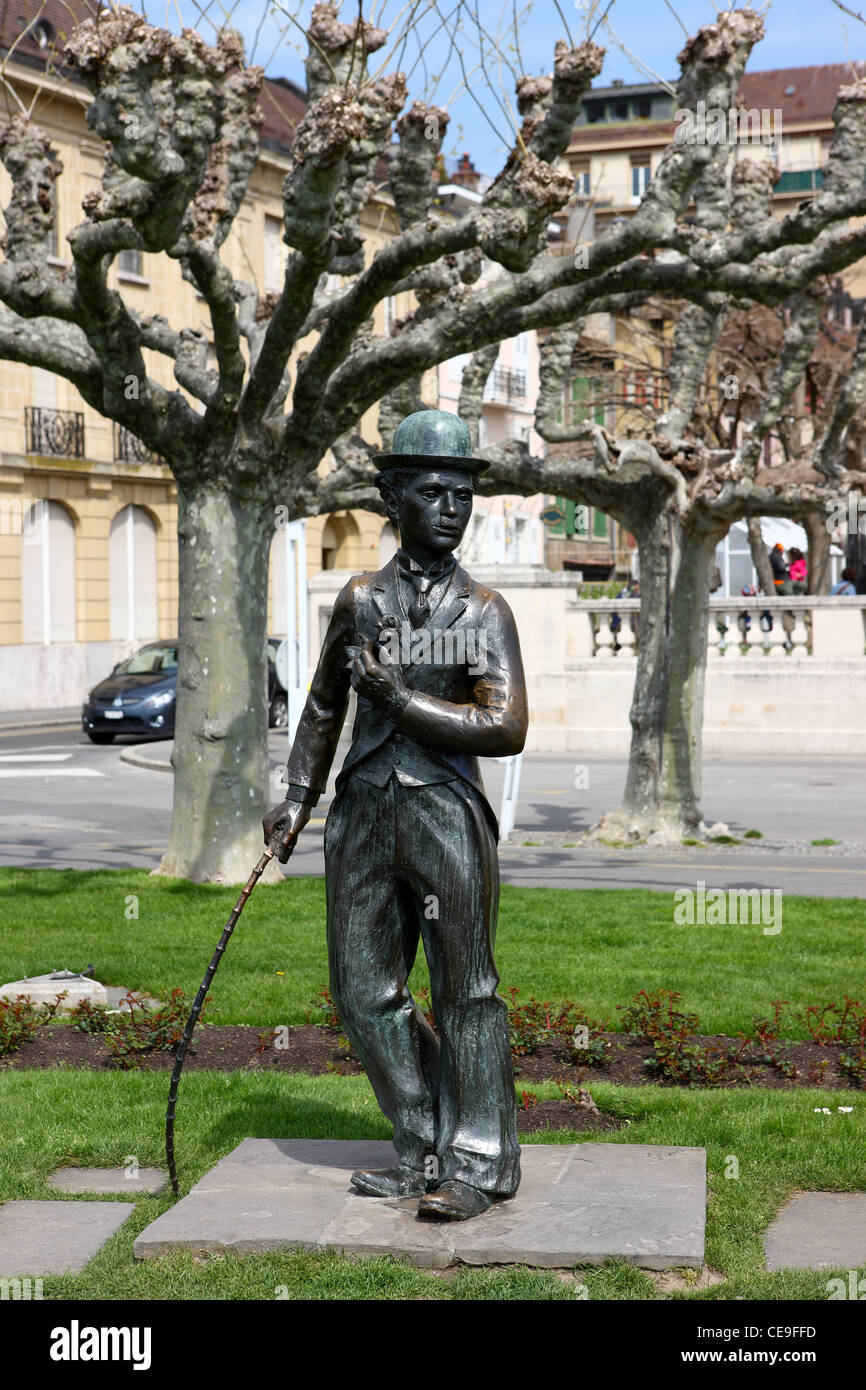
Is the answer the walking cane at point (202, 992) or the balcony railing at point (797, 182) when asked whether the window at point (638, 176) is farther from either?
the walking cane at point (202, 992)

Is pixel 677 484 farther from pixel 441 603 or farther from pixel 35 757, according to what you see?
pixel 35 757

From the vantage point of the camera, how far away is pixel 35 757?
22375mm

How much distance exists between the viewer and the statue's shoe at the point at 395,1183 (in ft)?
16.4

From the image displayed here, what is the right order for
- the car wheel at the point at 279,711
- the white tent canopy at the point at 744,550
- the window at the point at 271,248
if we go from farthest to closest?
the white tent canopy at the point at 744,550, the window at the point at 271,248, the car wheel at the point at 279,711

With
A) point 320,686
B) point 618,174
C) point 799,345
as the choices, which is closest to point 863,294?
point 618,174

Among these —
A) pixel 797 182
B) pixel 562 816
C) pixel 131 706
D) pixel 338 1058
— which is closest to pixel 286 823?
pixel 338 1058

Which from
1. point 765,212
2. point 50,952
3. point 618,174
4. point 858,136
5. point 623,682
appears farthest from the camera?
point 618,174

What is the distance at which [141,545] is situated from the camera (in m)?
35.8

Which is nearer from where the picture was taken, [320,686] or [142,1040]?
[320,686]

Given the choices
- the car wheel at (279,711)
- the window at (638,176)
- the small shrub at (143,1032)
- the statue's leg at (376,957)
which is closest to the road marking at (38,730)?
the car wheel at (279,711)

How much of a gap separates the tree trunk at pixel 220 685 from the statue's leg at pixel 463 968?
6.38m

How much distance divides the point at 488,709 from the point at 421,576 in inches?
19.0

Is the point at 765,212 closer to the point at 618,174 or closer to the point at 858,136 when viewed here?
the point at 858,136

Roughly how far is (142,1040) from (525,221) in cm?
466
